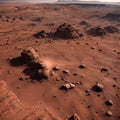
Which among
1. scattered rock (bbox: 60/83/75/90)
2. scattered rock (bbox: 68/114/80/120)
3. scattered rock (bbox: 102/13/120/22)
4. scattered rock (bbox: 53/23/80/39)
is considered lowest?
scattered rock (bbox: 102/13/120/22)

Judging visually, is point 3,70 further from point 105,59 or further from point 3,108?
point 105,59

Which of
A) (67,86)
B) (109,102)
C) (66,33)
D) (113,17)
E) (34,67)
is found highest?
(34,67)

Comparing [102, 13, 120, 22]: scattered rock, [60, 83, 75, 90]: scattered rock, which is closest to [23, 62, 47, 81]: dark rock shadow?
[60, 83, 75, 90]: scattered rock

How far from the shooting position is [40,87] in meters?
8.46

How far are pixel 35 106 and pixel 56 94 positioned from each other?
4.06 feet

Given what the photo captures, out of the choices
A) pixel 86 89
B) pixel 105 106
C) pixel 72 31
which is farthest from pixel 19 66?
pixel 72 31

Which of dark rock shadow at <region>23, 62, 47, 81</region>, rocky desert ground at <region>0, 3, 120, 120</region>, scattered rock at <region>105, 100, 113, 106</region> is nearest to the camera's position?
rocky desert ground at <region>0, 3, 120, 120</region>

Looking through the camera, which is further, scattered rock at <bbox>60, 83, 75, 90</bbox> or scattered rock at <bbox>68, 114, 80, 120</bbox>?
scattered rock at <bbox>60, 83, 75, 90</bbox>

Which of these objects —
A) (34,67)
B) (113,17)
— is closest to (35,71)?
(34,67)

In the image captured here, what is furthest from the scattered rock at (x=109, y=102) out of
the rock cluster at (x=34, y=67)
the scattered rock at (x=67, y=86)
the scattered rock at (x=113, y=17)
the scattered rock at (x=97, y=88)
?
the scattered rock at (x=113, y=17)

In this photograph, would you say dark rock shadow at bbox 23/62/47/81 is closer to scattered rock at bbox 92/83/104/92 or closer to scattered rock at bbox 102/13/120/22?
scattered rock at bbox 92/83/104/92

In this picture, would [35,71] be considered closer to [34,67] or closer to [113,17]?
[34,67]

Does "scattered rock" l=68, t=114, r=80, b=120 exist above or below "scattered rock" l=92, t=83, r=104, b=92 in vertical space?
above

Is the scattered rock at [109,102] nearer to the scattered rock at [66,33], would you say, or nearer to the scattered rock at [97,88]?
the scattered rock at [97,88]
